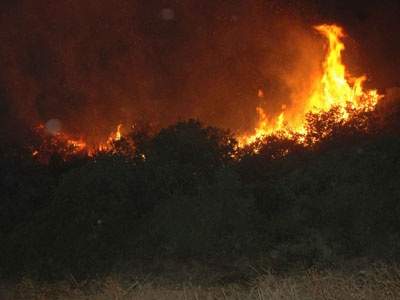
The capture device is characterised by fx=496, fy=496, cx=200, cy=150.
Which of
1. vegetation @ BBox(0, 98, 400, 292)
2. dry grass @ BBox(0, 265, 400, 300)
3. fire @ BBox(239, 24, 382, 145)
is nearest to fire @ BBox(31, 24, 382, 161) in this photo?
fire @ BBox(239, 24, 382, 145)

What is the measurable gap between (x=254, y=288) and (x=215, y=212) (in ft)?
10.8

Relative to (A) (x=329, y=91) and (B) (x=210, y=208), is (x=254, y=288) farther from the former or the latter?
(A) (x=329, y=91)

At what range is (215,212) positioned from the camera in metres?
10.8

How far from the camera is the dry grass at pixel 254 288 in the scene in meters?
6.44

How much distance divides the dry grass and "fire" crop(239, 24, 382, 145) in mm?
9731

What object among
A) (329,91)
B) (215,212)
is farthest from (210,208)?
(329,91)

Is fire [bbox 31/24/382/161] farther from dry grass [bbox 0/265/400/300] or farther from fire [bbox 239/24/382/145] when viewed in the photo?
dry grass [bbox 0/265/400/300]

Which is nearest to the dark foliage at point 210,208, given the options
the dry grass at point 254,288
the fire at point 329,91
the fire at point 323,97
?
the dry grass at point 254,288

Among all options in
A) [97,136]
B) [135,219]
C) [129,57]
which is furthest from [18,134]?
[135,219]

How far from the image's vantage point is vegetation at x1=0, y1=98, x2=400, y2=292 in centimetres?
917

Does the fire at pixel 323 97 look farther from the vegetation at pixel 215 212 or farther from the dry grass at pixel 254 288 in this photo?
the dry grass at pixel 254 288

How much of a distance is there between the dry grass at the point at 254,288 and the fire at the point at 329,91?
383 inches

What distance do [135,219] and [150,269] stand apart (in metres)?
2.08

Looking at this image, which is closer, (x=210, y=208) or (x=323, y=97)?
(x=210, y=208)
